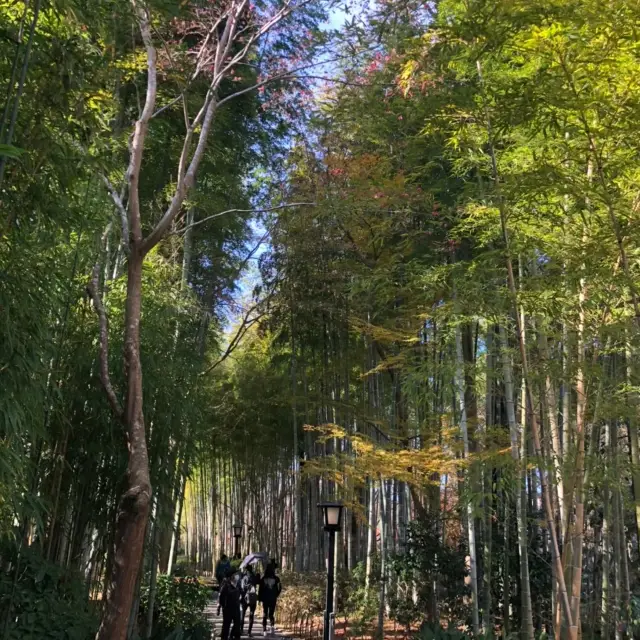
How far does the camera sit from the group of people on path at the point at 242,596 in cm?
604

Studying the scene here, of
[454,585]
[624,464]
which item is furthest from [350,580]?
[624,464]

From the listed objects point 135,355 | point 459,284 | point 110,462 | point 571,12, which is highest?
point 571,12

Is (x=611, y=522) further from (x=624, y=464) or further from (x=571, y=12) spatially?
(x=571, y=12)

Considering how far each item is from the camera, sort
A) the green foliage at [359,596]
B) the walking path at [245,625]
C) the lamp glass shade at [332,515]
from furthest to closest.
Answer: the walking path at [245,625] < the green foliage at [359,596] < the lamp glass shade at [332,515]

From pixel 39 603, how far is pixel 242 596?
4.92 metres

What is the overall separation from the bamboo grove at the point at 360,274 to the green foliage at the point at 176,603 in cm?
13

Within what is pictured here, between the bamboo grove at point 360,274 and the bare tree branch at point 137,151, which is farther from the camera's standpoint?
the bare tree branch at point 137,151

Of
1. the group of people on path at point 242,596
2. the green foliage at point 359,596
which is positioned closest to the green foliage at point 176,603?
the group of people on path at point 242,596

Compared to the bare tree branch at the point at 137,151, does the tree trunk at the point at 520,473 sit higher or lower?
lower

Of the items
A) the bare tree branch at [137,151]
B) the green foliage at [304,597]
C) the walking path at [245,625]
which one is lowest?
the walking path at [245,625]

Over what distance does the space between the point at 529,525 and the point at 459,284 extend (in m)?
3.88

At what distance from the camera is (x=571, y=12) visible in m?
2.19

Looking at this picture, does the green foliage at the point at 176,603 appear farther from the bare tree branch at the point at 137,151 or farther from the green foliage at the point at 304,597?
the bare tree branch at the point at 137,151

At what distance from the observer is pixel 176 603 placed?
A: 19.1 ft
